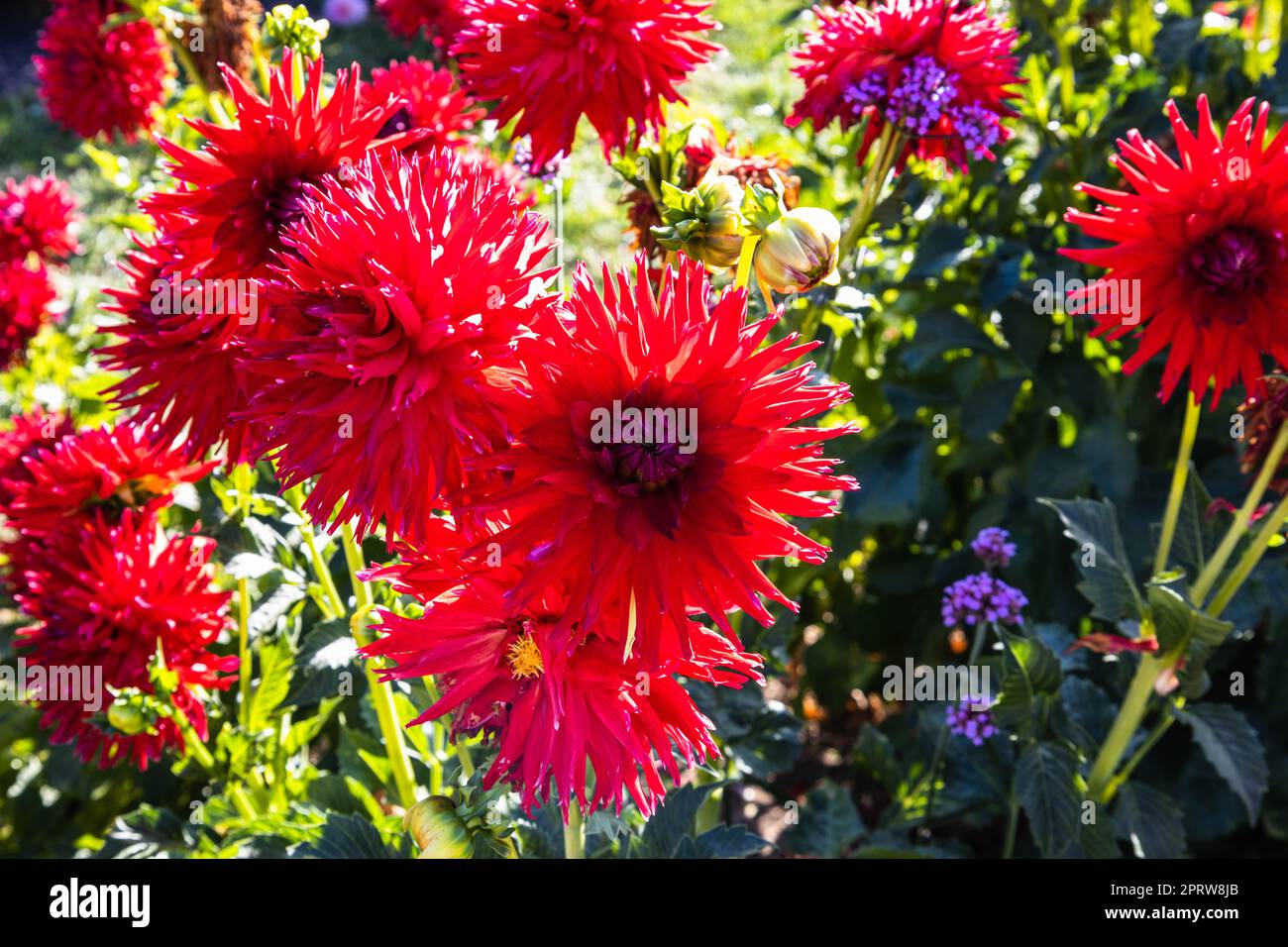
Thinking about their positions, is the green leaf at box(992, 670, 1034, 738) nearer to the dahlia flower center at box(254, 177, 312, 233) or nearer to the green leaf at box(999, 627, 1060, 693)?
the green leaf at box(999, 627, 1060, 693)

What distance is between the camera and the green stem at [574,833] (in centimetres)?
106

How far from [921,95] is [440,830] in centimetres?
102

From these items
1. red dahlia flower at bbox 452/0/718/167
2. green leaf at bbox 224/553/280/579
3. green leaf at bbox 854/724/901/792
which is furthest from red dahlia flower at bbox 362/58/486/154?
green leaf at bbox 854/724/901/792

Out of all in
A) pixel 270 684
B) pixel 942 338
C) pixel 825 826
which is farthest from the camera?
pixel 942 338

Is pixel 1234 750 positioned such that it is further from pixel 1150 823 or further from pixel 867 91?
pixel 867 91

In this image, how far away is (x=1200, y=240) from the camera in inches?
46.4

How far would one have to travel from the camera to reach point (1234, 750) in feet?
5.16

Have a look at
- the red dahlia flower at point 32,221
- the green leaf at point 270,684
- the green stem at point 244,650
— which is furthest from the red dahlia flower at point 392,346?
the red dahlia flower at point 32,221

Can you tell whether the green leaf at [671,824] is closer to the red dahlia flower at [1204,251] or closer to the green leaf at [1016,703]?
the green leaf at [1016,703]

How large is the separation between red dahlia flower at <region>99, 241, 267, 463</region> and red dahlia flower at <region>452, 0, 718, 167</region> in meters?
0.40

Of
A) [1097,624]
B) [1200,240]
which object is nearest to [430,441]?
[1200,240]

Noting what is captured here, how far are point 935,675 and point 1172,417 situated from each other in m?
0.73

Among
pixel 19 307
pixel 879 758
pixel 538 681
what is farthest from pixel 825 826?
pixel 19 307

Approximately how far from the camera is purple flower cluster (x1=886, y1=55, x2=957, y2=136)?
136 cm
